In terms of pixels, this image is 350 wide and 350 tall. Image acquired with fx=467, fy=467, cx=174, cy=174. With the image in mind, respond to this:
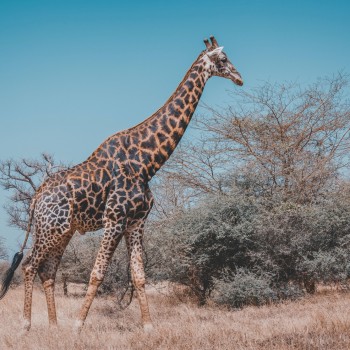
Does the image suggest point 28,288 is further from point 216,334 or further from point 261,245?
point 261,245

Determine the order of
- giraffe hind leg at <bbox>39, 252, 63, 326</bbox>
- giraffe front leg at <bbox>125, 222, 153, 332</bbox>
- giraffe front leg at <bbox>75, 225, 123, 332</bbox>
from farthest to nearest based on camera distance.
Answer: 1. giraffe hind leg at <bbox>39, 252, 63, 326</bbox>
2. giraffe front leg at <bbox>125, 222, 153, 332</bbox>
3. giraffe front leg at <bbox>75, 225, 123, 332</bbox>

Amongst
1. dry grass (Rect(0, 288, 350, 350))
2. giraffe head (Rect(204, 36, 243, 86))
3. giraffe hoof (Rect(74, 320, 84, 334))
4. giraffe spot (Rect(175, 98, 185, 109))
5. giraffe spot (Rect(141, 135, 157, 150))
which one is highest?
giraffe head (Rect(204, 36, 243, 86))

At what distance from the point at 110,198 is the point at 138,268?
111 centimetres

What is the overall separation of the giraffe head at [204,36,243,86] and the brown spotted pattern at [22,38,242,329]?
48cm

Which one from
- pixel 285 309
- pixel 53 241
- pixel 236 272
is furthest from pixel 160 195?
pixel 53 241

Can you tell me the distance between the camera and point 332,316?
6.51 metres

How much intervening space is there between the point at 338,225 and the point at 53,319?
627 centimetres

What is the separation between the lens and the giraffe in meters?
6.56

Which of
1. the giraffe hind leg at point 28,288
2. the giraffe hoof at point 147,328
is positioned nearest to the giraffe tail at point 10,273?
the giraffe hind leg at point 28,288

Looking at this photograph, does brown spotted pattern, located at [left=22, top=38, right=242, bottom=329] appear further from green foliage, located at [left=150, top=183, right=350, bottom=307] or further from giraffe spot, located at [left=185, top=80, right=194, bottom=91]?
green foliage, located at [left=150, top=183, right=350, bottom=307]

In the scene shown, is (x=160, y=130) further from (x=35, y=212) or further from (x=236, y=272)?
(x=236, y=272)

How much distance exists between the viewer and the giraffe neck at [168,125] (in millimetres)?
6961

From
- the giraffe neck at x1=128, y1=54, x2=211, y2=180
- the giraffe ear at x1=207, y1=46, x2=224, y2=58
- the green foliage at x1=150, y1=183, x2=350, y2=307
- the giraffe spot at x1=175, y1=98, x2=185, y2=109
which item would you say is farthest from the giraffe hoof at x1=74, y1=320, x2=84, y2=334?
the giraffe ear at x1=207, y1=46, x2=224, y2=58

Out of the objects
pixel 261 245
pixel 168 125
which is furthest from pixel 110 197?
pixel 261 245
